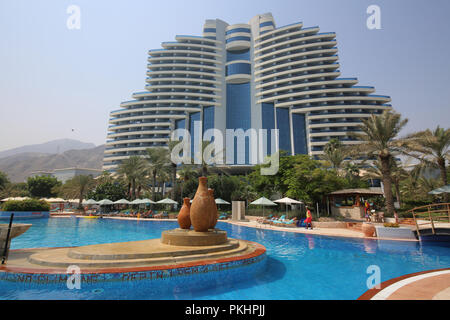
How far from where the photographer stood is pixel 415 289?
4539mm

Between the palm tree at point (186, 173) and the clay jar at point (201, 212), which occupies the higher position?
the palm tree at point (186, 173)

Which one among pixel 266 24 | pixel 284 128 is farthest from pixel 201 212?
pixel 266 24

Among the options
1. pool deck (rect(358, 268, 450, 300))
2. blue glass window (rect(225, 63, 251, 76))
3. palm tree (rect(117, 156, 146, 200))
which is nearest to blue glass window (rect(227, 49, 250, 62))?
blue glass window (rect(225, 63, 251, 76))

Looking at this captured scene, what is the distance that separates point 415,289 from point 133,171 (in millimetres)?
37055

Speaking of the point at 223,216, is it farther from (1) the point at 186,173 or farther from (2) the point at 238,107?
(2) the point at 238,107

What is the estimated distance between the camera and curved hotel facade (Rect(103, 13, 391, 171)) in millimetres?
64000

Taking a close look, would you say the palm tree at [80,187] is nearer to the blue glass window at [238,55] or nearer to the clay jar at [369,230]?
the clay jar at [369,230]

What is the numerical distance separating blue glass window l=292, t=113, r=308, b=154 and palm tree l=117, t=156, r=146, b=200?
142ft

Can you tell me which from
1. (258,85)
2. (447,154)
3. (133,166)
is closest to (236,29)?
(258,85)

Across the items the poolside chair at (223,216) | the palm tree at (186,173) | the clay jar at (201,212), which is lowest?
the poolside chair at (223,216)

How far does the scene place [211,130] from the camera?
242 feet

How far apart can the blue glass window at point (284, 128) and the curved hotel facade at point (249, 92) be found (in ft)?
0.99

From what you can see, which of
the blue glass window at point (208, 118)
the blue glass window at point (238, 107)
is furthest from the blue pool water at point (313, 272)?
the blue glass window at point (208, 118)

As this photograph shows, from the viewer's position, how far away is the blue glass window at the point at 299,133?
63969mm
